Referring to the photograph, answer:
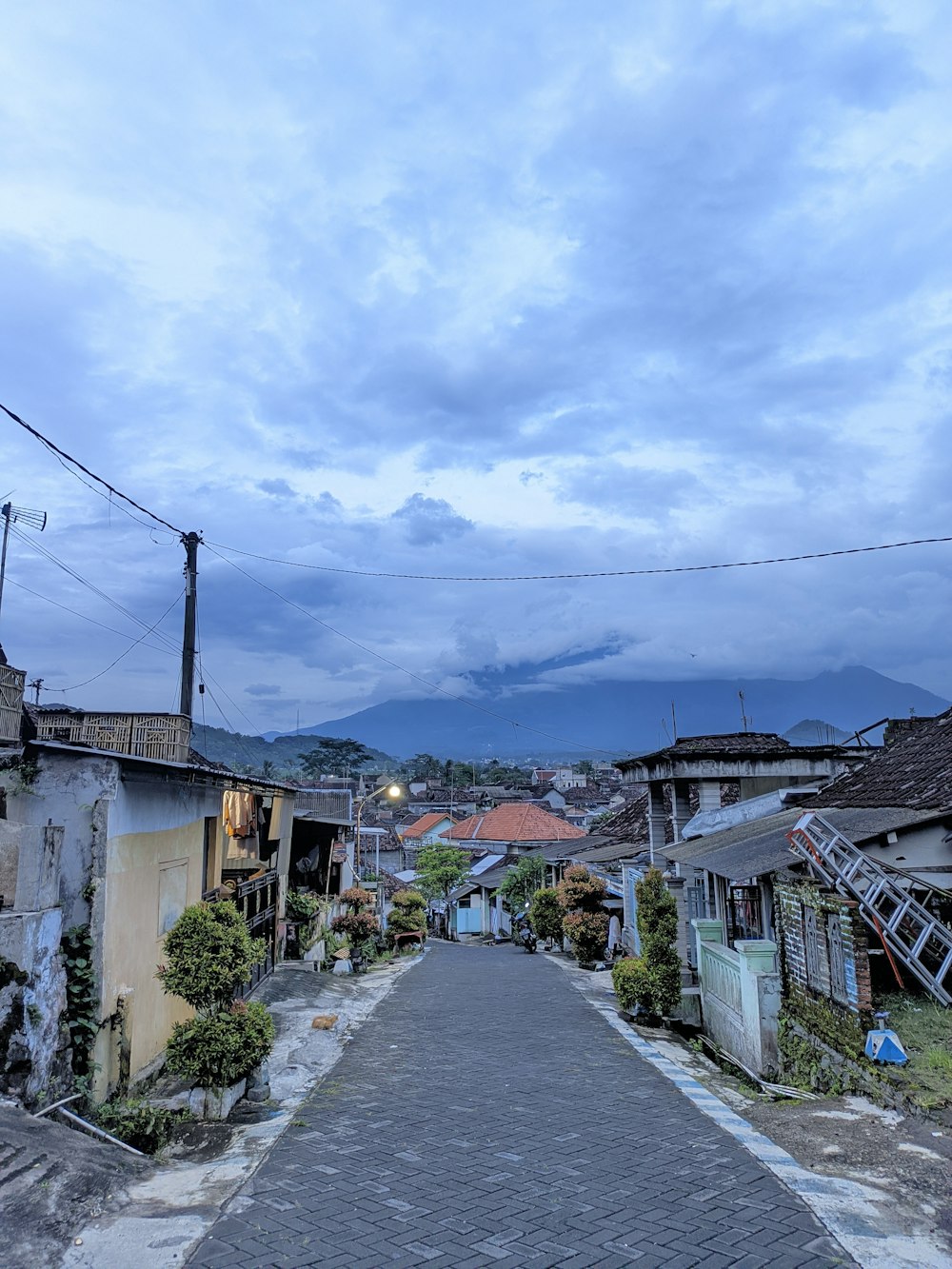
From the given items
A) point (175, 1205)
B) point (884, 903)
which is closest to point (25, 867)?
point (175, 1205)

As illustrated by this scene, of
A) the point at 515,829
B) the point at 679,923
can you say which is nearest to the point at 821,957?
the point at 679,923

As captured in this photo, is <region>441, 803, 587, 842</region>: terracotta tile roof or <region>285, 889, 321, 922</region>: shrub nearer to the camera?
<region>285, 889, 321, 922</region>: shrub

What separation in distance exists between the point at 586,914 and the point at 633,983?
9.26 meters

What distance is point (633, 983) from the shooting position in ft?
47.9

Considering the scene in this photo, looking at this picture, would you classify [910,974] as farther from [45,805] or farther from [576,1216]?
[45,805]

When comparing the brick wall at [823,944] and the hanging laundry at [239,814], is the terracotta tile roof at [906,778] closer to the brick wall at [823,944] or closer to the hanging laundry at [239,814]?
the brick wall at [823,944]

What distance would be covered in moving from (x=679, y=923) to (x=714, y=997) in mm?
6594

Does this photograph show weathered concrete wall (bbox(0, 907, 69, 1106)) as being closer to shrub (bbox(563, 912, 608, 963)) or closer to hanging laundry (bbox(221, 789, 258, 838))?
hanging laundry (bbox(221, 789, 258, 838))

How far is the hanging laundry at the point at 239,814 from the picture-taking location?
48.4 feet

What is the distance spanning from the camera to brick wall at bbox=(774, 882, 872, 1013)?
28.5ft

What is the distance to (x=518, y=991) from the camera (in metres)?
18.2

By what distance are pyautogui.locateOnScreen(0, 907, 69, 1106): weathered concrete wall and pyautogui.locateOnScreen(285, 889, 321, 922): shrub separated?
49.5 ft

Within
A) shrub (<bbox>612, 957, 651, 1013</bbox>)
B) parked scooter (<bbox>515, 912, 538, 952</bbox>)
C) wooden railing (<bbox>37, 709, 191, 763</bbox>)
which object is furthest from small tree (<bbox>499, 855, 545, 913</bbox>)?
wooden railing (<bbox>37, 709, 191, 763</bbox>)

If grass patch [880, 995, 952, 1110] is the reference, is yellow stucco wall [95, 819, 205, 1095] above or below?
above
